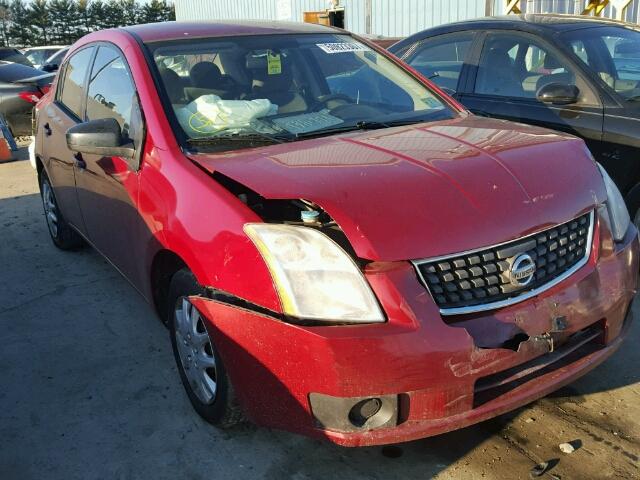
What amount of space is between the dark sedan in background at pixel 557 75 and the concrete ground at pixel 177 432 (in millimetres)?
1260

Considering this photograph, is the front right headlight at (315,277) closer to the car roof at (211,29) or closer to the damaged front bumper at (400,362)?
the damaged front bumper at (400,362)

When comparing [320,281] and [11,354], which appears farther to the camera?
[11,354]

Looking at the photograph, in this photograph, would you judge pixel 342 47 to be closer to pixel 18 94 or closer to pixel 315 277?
pixel 315 277

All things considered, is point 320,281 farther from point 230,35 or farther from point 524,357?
point 230,35

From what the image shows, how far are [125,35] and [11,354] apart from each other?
6.14 feet

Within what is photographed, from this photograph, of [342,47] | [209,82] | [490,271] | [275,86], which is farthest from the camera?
[342,47]

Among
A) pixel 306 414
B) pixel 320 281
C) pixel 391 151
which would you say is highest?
pixel 391 151

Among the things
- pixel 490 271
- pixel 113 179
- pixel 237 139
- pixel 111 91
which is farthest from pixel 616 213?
pixel 111 91

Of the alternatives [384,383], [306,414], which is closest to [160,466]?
[306,414]

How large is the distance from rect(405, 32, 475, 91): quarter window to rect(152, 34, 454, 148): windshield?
57.1 inches

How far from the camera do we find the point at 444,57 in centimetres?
534

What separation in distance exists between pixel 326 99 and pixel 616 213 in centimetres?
157

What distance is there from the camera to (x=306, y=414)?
7.29 ft

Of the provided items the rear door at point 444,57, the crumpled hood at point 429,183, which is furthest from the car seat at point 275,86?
the rear door at point 444,57
